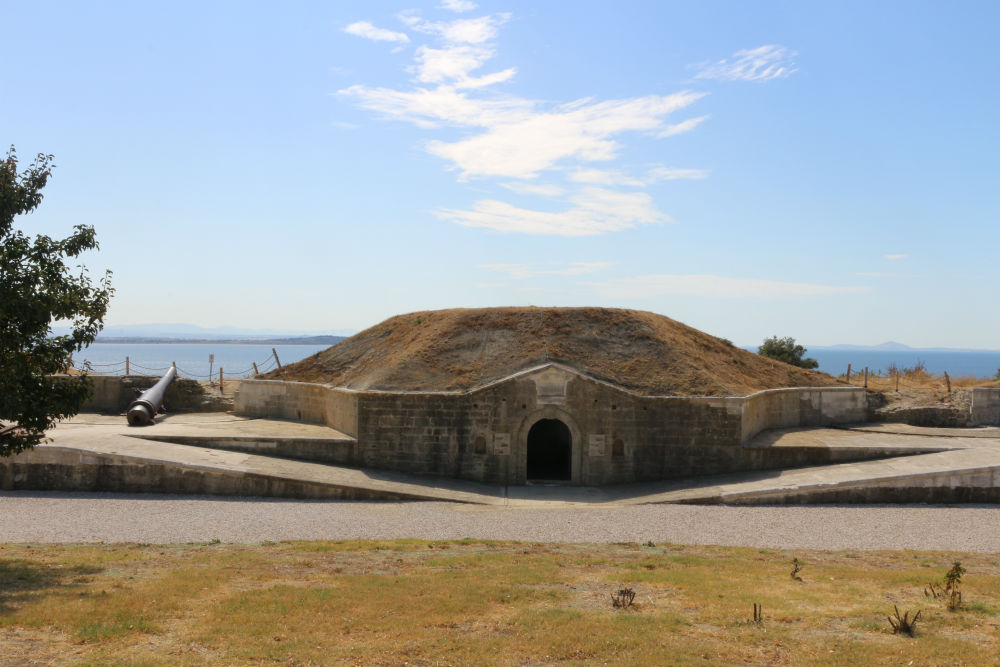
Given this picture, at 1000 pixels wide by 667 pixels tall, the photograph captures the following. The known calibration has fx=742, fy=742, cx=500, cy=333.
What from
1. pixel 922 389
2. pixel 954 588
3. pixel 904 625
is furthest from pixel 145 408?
pixel 922 389

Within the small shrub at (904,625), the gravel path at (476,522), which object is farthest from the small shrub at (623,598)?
the gravel path at (476,522)

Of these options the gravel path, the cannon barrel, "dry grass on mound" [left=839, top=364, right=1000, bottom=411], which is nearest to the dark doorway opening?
the gravel path

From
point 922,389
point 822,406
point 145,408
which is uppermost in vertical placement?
point 922,389

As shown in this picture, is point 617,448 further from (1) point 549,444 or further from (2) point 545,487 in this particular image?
(1) point 549,444

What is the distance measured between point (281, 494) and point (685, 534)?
10480 millimetres

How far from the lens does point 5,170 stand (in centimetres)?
1317

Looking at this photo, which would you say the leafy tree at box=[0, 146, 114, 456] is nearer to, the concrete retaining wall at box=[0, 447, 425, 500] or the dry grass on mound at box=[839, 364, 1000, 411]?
the concrete retaining wall at box=[0, 447, 425, 500]

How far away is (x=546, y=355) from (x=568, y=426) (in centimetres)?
243

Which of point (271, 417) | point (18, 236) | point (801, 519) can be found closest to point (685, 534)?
point (801, 519)

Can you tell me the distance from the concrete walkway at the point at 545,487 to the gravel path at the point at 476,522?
1.90ft

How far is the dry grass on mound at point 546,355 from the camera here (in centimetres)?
2247

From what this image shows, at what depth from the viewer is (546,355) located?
2278cm

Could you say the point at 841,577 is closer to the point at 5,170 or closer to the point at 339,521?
the point at 339,521

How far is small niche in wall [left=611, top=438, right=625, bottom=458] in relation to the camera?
21.4 metres
